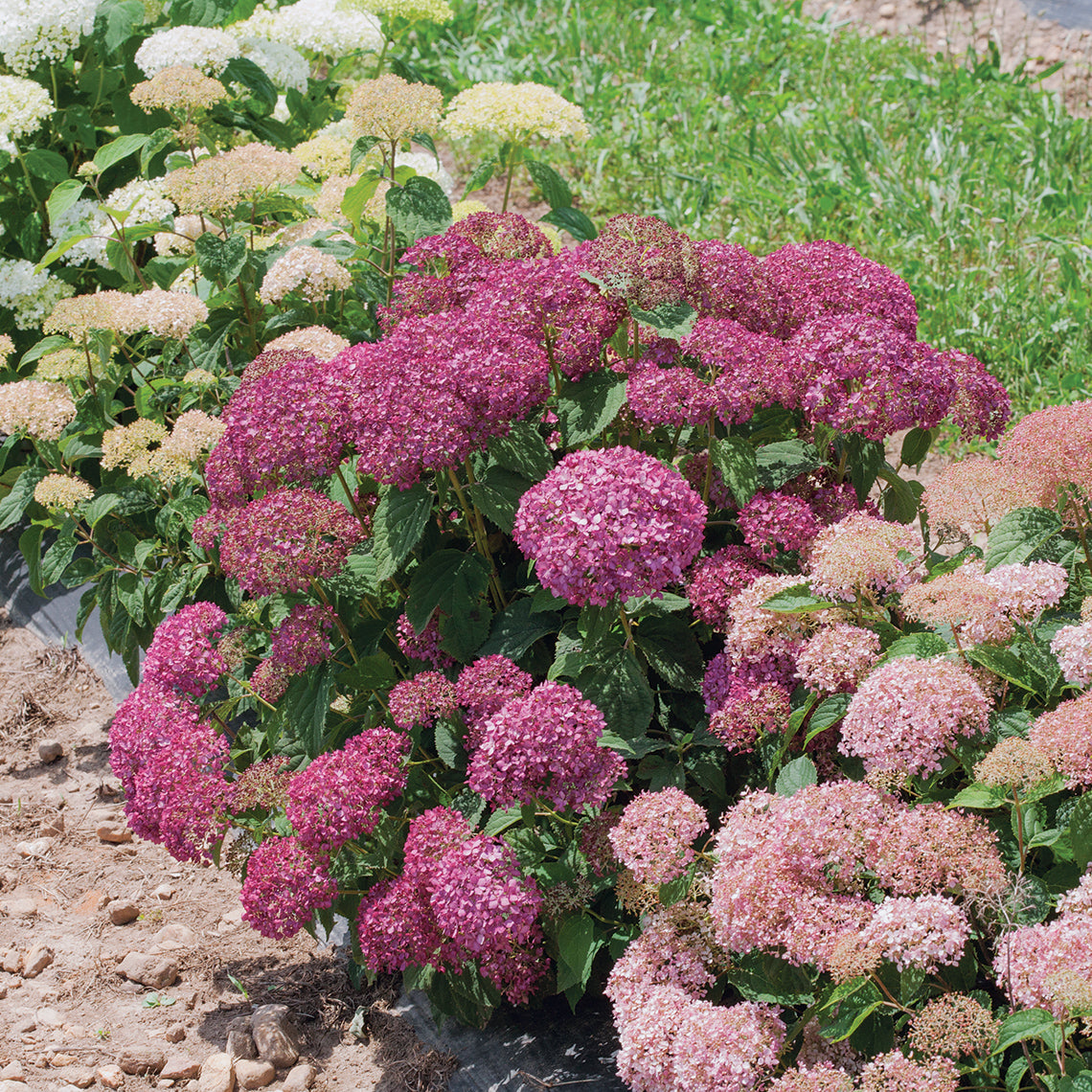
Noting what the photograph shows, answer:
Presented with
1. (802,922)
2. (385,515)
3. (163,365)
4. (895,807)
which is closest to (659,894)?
(802,922)

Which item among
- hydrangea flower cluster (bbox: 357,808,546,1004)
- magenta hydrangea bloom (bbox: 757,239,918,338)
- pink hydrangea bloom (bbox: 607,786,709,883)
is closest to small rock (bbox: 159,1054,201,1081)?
hydrangea flower cluster (bbox: 357,808,546,1004)

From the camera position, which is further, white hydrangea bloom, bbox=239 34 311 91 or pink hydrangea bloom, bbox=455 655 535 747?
white hydrangea bloom, bbox=239 34 311 91

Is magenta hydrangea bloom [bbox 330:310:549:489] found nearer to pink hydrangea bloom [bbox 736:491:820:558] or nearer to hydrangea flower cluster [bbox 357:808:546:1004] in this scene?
pink hydrangea bloom [bbox 736:491:820:558]

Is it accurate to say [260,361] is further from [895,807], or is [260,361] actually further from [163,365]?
[895,807]

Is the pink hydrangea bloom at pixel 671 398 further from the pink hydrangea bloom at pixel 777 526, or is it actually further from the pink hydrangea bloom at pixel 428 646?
the pink hydrangea bloom at pixel 428 646

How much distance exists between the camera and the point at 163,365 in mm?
3305

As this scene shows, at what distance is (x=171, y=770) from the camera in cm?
220

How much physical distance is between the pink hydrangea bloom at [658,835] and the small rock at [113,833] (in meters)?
1.80

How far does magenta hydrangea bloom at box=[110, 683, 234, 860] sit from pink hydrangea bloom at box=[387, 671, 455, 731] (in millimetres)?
386

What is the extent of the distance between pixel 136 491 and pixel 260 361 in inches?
35.7

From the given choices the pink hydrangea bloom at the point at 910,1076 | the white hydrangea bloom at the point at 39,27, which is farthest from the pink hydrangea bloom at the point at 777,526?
the white hydrangea bloom at the point at 39,27

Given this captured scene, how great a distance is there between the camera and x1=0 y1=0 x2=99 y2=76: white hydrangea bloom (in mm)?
3729

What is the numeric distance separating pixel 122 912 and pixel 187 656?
0.84 metres

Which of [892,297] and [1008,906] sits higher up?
[892,297]
